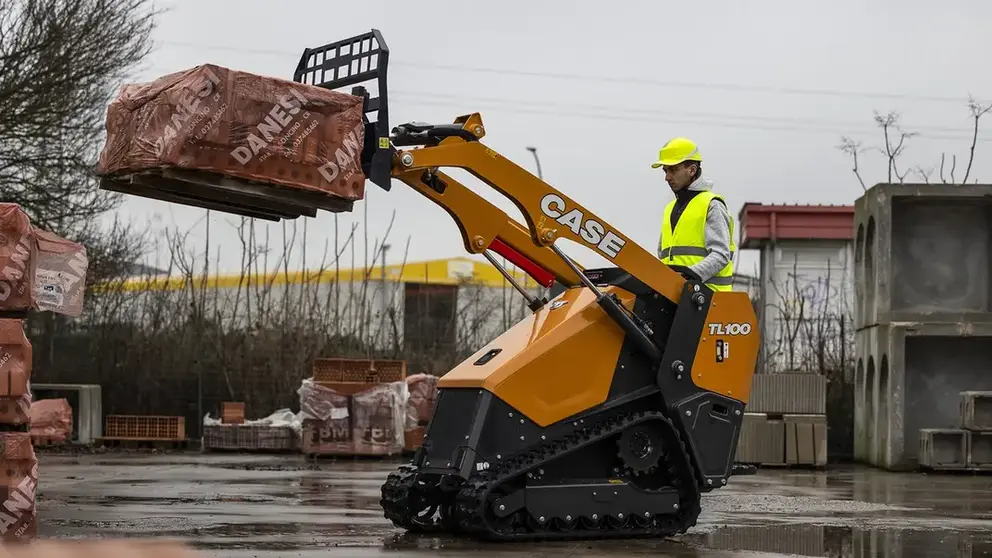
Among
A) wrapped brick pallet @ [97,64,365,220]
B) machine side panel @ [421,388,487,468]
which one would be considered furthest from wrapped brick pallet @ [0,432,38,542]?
machine side panel @ [421,388,487,468]

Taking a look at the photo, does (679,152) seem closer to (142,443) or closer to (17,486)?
(17,486)

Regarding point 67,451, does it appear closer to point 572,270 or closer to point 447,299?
point 572,270

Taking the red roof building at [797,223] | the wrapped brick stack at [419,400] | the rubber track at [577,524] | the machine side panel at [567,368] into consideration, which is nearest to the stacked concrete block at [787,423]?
the wrapped brick stack at [419,400]

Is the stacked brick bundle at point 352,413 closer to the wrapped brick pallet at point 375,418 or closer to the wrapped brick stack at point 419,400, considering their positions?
the wrapped brick pallet at point 375,418

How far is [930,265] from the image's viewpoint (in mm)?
20156

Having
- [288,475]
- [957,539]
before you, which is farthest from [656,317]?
[288,475]

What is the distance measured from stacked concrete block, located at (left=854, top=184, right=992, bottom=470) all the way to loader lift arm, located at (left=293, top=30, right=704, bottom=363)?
10.3 m

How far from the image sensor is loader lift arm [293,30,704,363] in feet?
29.7

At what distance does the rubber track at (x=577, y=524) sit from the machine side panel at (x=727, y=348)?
A: 47 cm

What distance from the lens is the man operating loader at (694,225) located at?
10344 millimetres

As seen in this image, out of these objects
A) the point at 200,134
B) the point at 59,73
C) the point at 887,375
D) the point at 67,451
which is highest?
the point at 59,73

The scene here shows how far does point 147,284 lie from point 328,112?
22077mm

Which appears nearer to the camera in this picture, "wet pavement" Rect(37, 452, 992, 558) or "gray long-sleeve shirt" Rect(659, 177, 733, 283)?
"wet pavement" Rect(37, 452, 992, 558)

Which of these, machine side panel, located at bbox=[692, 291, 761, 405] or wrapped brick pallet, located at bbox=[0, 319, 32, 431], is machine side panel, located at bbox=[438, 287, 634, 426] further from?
wrapped brick pallet, located at bbox=[0, 319, 32, 431]
